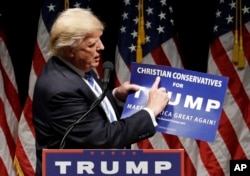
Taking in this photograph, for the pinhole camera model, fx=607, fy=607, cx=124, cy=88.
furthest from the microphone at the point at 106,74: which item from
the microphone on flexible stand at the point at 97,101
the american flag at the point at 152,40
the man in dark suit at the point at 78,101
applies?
the american flag at the point at 152,40

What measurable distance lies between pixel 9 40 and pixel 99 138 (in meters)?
2.01

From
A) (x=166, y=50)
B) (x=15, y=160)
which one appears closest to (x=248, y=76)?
(x=166, y=50)

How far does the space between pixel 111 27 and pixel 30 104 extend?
68 centimetres

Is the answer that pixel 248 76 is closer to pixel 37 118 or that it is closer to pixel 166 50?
pixel 166 50

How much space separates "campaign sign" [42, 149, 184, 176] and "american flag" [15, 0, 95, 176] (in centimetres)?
195

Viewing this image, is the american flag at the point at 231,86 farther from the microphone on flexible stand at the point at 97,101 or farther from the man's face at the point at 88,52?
the microphone on flexible stand at the point at 97,101

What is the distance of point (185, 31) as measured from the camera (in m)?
3.65

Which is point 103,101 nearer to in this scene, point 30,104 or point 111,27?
point 30,104

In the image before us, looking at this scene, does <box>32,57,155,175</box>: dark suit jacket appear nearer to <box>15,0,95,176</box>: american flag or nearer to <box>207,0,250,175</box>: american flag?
<box>15,0,95,176</box>: american flag

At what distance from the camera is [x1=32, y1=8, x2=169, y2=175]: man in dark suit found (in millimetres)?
1776

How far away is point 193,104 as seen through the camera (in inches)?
75.9

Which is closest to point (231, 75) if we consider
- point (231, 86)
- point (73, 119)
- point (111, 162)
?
point (231, 86)

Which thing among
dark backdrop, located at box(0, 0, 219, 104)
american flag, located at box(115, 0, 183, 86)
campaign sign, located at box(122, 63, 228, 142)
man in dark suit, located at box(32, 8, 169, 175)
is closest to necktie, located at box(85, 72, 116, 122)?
man in dark suit, located at box(32, 8, 169, 175)

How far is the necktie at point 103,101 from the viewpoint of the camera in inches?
76.1
